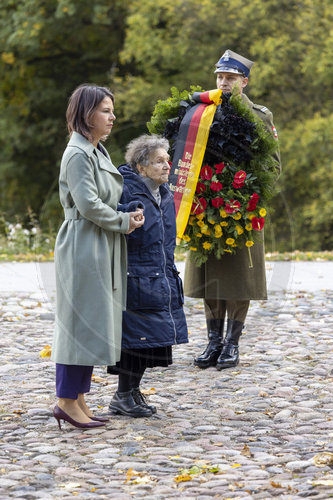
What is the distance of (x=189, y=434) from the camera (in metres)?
4.18

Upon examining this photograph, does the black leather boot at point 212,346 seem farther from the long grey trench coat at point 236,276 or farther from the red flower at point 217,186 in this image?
the red flower at point 217,186

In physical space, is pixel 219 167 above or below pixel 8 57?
below

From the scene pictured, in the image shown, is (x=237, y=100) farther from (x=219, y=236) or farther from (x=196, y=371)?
(x=196, y=371)

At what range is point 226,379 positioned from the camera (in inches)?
213

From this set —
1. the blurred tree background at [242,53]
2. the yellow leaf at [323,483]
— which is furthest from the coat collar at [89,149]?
the blurred tree background at [242,53]

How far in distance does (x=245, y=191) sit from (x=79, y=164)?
176cm

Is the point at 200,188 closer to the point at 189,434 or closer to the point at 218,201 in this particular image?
the point at 218,201

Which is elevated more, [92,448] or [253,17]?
[253,17]

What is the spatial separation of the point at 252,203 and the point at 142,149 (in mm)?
1289

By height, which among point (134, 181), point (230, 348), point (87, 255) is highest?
point (134, 181)

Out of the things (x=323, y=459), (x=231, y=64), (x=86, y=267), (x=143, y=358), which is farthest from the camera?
(x=231, y=64)

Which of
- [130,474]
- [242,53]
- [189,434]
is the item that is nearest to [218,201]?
[189,434]

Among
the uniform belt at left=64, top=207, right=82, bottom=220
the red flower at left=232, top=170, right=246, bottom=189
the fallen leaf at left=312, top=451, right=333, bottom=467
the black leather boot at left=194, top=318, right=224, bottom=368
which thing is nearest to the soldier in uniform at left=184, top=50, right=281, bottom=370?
the black leather boot at left=194, top=318, right=224, bottom=368

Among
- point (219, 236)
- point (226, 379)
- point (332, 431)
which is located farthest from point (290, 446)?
point (219, 236)
